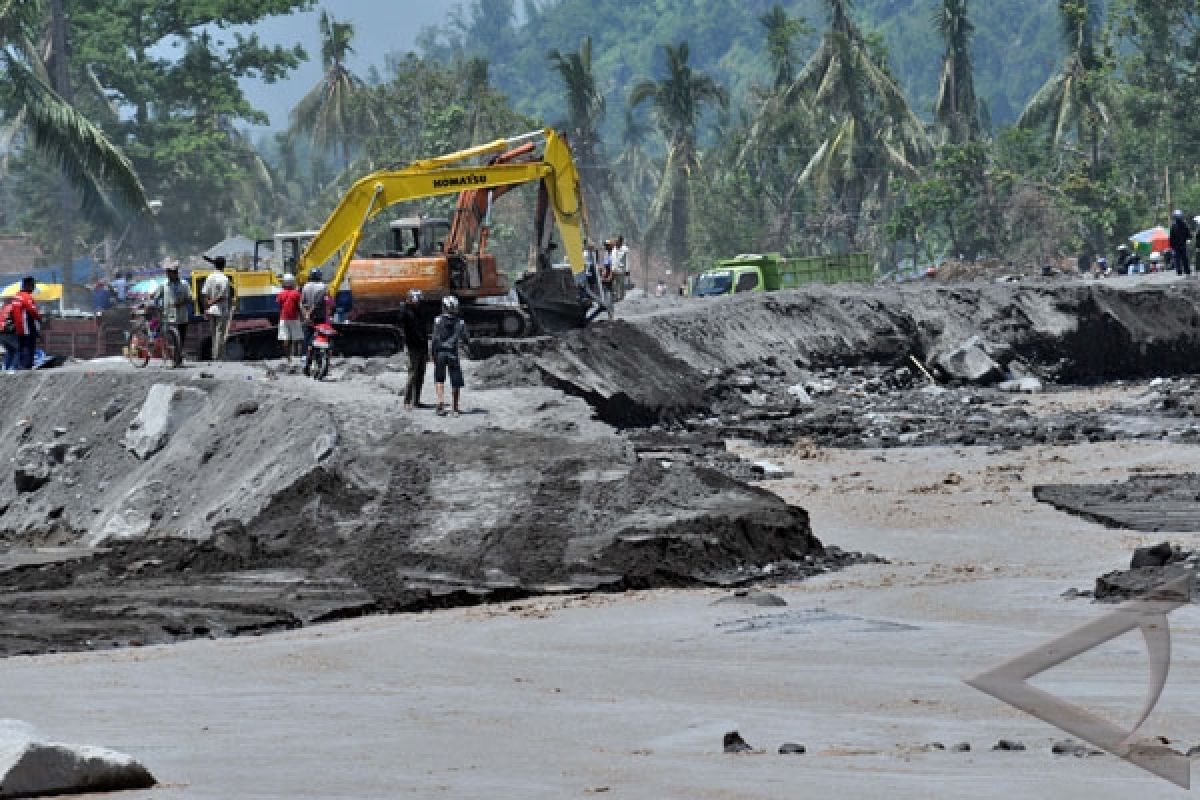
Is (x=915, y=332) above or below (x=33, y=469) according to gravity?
above

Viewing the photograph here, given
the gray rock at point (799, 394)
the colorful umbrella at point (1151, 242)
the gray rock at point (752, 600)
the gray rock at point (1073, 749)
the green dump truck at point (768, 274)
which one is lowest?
the gray rock at point (752, 600)

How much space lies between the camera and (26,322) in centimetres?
3294

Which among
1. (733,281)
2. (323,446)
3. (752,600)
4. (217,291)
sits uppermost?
(733,281)

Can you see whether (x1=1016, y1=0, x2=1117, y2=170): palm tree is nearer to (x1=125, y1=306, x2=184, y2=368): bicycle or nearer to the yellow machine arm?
the yellow machine arm

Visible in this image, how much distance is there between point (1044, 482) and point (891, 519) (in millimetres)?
3760

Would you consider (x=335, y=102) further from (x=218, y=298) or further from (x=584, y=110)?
(x=218, y=298)

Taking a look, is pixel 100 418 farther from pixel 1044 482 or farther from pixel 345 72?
pixel 345 72

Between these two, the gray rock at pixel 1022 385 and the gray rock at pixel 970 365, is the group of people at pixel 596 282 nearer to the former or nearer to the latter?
the gray rock at pixel 970 365

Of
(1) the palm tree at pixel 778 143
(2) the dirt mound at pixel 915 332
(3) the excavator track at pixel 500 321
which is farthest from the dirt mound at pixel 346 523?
(1) the palm tree at pixel 778 143

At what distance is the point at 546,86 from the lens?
587ft

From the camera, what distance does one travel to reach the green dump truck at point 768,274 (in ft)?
176

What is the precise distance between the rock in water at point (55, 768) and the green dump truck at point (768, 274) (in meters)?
42.7

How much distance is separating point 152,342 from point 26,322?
14.6ft

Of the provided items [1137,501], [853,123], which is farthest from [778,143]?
[1137,501]
